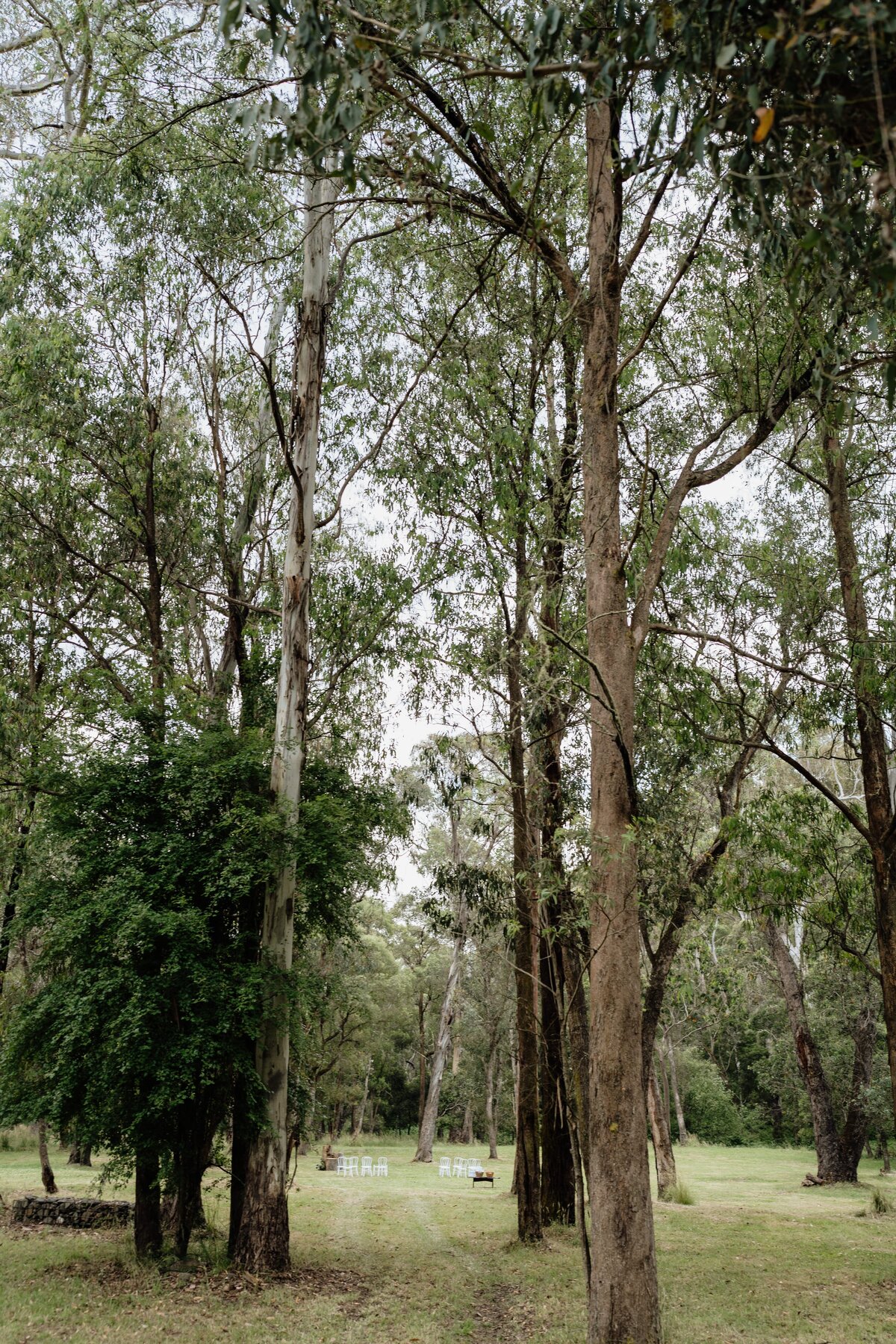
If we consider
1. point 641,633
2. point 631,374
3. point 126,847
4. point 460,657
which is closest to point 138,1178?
point 126,847

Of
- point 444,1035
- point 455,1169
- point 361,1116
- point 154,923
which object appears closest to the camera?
point 154,923

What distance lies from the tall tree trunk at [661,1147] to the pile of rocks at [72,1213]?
805 centimetres

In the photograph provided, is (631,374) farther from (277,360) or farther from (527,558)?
(277,360)

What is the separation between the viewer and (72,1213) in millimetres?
11180

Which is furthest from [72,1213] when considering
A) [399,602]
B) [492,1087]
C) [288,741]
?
[492,1087]

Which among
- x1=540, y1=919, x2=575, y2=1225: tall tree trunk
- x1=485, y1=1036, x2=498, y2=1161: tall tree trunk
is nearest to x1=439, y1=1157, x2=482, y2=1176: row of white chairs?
x1=485, y1=1036, x2=498, y2=1161: tall tree trunk

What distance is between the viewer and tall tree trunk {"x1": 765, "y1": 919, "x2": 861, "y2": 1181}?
Answer: 54.7 feet

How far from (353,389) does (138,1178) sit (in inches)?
383

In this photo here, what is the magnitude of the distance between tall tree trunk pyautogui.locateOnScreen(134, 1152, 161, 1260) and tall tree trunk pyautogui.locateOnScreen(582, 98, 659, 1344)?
5.22m

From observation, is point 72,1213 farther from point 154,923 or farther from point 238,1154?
point 154,923

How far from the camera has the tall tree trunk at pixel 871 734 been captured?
8344 mm

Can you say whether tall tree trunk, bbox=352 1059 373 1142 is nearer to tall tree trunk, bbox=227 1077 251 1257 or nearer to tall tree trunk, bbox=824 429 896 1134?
tall tree trunk, bbox=227 1077 251 1257

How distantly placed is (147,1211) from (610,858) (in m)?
6.78

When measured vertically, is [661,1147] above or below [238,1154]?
below
